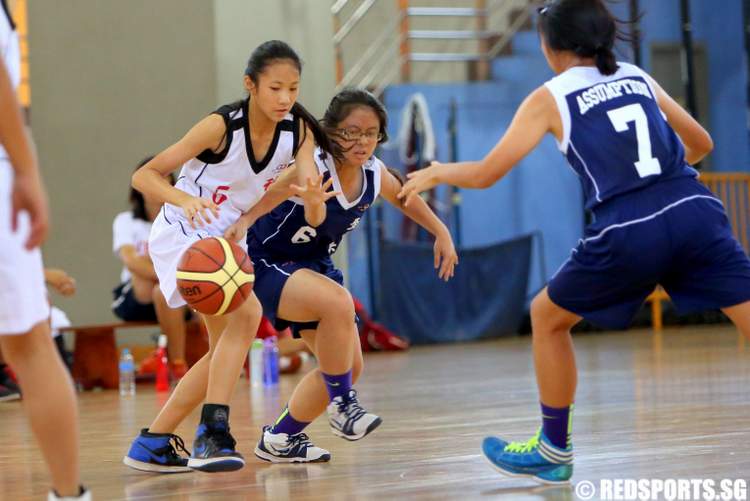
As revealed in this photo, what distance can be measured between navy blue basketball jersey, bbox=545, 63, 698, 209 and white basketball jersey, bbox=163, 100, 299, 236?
3.61 ft

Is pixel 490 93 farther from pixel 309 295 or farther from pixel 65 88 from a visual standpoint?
pixel 309 295

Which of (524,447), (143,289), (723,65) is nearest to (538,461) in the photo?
(524,447)

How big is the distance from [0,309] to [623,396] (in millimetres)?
3755

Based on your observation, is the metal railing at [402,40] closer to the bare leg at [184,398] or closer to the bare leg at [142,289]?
the bare leg at [142,289]

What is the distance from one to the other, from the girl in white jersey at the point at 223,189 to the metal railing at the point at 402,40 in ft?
24.3

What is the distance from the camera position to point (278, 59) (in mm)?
3676

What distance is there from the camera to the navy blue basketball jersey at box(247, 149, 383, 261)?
382cm

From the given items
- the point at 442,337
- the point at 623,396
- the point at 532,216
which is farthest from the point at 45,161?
the point at 623,396

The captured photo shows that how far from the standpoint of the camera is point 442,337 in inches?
436

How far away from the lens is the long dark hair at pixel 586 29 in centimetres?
299

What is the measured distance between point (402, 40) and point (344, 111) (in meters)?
7.98

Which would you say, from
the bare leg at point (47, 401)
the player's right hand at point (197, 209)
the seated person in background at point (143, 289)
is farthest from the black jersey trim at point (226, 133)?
the seated person in background at point (143, 289)

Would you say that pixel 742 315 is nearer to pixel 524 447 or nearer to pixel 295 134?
pixel 524 447

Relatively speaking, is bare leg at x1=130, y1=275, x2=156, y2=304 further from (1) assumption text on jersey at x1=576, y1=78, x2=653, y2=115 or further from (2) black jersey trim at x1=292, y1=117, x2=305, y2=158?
(1) assumption text on jersey at x1=576, y1=78, x2=653, y2=115
